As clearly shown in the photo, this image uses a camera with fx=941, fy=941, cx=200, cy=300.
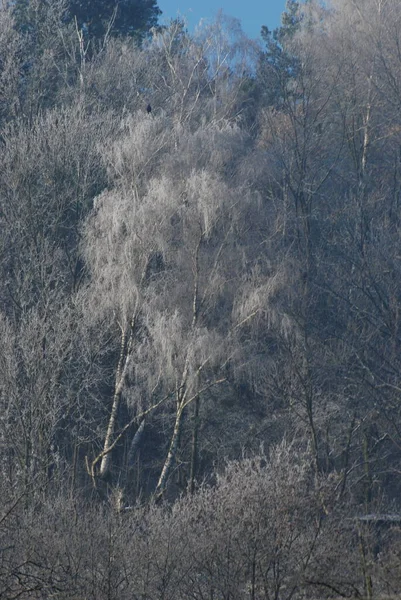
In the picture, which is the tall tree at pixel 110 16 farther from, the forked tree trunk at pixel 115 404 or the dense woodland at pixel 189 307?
the forked tree trunk at pixel 115 404

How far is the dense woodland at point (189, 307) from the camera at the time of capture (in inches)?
732

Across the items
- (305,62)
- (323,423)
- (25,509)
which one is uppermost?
(305,62)

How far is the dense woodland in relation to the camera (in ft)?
61.0

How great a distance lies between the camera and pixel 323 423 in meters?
21.9

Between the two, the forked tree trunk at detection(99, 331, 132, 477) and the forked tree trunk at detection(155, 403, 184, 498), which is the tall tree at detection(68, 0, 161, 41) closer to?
the forked tree trunk at detection(99, 331, 132, 477)

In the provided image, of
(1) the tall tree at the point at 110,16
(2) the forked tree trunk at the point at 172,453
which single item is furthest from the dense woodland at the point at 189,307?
(1) the tall tree at the point at 110,16

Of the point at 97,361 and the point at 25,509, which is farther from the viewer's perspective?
the point at 97,361

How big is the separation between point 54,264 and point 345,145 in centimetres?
1155

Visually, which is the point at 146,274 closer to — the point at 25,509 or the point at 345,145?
the point at 25,509

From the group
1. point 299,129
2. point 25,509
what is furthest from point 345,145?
point 25,509

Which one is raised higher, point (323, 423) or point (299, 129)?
point (299, 129)

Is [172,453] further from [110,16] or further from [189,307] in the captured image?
[110,16]

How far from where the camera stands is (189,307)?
A: 70.8ft

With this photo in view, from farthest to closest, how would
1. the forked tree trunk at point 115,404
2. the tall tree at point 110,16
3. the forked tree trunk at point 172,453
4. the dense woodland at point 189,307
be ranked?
the tall tree at point 110,16, the forked tree trunk at point 115,404, the forked tree trunk at point 172,453, the dense woodland at point 189,307
